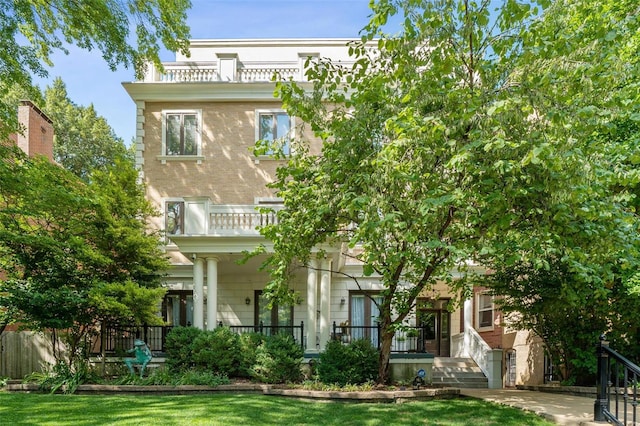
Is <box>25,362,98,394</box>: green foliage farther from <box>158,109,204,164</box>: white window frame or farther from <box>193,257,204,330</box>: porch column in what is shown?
<box>158,109,204,164</box>: white window frame

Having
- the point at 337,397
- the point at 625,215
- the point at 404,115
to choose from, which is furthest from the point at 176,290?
the point at 625,215

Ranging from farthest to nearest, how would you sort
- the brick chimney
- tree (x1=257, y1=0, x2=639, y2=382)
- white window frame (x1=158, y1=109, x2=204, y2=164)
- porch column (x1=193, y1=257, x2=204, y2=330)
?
the brick chimney → white window frame (x1=158, y1=109, x2=204, y2=164) → porch column (x1=193, y1=257, x2=204, y2=330) → tree (x1=257, y1=0, x2=639, y2=382)

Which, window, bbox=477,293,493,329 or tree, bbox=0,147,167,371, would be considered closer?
tree, bbox=0,147,167,371

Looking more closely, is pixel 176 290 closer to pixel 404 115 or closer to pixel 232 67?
pixel 232 67

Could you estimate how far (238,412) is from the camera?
871 centimetres

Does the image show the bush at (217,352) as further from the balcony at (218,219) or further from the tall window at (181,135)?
the tall window at (181,135)

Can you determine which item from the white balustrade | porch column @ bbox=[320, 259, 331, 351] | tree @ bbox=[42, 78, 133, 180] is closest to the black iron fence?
porch column @ bbox=[320, 259, 331, 351]

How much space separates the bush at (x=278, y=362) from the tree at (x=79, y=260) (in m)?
2.92

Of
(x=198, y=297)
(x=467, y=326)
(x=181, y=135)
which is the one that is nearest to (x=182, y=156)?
(x=181, y=135)

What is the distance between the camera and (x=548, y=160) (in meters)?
6.72

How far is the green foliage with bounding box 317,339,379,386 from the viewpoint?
12.0 meters

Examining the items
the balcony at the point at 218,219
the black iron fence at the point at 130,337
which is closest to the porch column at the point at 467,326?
the black iron fence at the point at 130,337

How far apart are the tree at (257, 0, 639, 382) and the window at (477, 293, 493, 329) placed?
10.4m

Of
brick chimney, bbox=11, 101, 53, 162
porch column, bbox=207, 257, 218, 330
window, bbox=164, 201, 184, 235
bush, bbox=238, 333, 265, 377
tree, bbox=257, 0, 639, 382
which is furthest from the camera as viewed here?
brick chimney, bbox=11, 101, 53, 162
